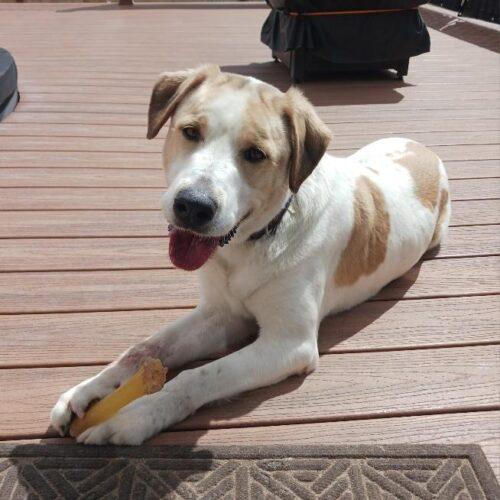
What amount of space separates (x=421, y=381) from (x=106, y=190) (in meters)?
2.10

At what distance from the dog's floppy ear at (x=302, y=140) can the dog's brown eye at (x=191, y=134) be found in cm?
34

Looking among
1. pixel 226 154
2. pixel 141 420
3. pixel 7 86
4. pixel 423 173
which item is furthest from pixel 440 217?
pixel 7 86

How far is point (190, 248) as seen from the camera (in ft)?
6.15

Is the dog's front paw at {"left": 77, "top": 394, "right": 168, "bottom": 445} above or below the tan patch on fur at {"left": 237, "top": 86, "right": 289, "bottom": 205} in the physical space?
below

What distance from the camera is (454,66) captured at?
6.72 m

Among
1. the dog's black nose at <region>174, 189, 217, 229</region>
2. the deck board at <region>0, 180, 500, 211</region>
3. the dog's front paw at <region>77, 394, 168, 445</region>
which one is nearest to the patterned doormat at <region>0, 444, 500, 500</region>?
the dog's front paw at <region>77, 394, 168, 445</region>

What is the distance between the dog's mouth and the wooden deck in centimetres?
48

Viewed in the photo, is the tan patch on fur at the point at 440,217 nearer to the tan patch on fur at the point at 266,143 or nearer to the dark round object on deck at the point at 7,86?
the tan patch on fur at the point at 266,143

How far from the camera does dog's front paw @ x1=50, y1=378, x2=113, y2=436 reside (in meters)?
1.75

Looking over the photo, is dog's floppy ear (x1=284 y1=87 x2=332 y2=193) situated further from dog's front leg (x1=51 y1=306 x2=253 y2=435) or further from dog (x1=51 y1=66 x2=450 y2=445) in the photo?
dog's front leg (x1=51 y1=306 x2=253 y2=435)

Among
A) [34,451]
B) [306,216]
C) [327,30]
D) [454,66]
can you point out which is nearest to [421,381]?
[306,216]

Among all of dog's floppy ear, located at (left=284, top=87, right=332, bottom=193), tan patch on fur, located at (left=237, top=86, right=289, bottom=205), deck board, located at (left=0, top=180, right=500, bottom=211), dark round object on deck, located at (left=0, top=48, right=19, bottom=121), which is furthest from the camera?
dark round object on deck, located at (left=0, top=48, right=19, bottom=121)

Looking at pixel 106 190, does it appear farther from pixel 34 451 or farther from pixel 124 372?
pixel 34 451

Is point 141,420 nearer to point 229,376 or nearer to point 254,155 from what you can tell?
point 229,376
